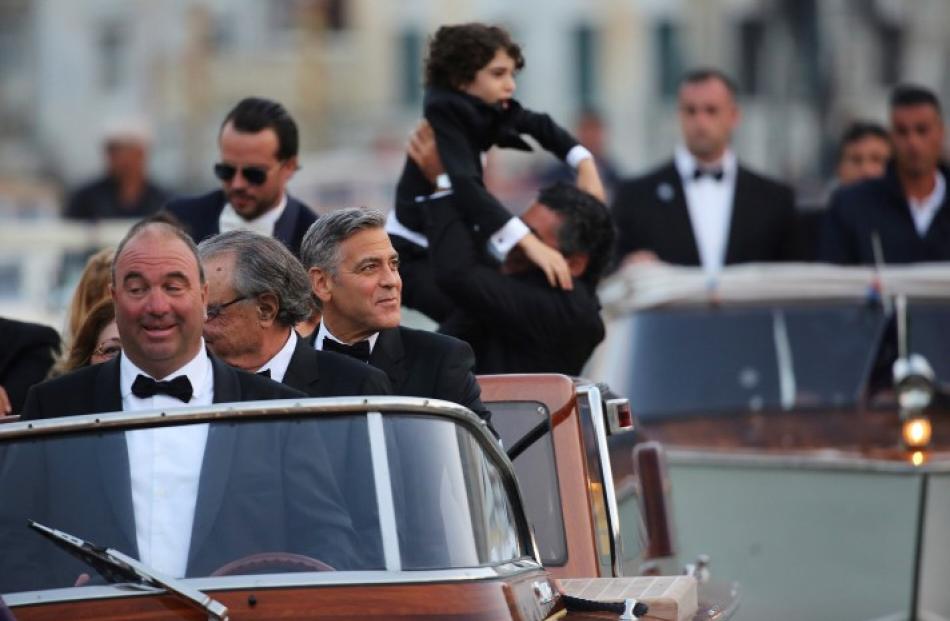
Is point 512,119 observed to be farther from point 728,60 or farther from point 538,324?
point 728,60

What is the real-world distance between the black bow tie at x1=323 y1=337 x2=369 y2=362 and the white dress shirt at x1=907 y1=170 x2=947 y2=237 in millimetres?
6670

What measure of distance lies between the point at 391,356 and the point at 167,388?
1.27 m

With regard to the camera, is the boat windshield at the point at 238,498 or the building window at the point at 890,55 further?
the building window at the point at 890,55

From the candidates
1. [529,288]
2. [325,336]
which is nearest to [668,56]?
[529,288]

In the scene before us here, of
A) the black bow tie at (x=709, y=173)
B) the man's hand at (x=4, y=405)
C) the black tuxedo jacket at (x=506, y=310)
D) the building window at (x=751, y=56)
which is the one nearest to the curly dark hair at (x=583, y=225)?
the black tuxedo jacket at (x=506, y=310)

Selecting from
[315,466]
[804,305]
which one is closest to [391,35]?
[804,305]

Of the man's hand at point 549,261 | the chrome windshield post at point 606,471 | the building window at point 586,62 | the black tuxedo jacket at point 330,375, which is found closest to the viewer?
the black tuxedo jacket at point 330,375

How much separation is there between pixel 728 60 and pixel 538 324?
6096cm

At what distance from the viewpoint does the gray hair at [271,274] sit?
756 centimetres

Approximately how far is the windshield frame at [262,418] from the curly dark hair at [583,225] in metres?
3.08

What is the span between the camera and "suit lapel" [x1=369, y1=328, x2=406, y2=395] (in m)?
7.96

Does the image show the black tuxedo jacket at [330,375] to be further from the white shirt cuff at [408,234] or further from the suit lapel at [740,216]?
the suit lapel at [740,216]

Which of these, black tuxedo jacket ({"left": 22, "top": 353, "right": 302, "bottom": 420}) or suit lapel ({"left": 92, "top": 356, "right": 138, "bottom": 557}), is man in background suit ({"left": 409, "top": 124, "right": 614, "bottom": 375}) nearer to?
black tuxedo jacket ({"left": 22, "top": 353, "right": 302, "bottom": 420})

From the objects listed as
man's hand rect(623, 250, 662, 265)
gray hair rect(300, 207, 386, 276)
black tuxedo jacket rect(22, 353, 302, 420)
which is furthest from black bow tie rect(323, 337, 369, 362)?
man's hand rect(623, 250, 662, 265)
